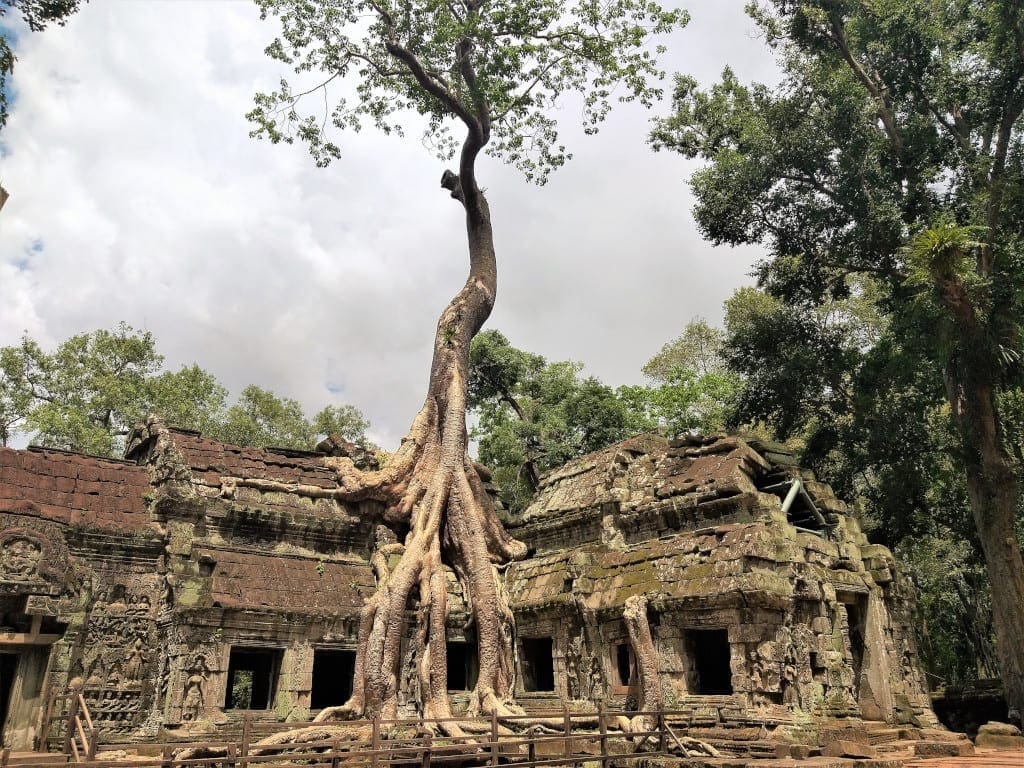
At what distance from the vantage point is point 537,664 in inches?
576

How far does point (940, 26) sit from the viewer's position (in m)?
16.2

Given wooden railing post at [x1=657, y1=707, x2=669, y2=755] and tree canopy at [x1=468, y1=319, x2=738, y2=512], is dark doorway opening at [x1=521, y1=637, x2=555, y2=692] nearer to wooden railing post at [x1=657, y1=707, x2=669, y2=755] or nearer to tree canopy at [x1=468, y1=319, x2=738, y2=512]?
wooden railing post at [x1=657, y1=707, x2=669, y2=755]

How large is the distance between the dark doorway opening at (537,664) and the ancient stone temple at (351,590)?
4cm

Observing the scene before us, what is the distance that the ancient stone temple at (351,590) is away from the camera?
10.6m

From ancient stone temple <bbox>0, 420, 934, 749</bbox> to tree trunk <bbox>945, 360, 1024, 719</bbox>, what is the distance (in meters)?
2.35

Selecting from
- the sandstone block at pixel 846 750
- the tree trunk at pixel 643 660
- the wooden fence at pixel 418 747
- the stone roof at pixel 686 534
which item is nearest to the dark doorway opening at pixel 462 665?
the stone roof at pixel 686 534

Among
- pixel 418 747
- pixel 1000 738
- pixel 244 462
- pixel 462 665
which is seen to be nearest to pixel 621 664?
pixel 462 665

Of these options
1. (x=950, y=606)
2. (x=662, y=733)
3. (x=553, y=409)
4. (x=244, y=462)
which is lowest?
(x=662, y=733)

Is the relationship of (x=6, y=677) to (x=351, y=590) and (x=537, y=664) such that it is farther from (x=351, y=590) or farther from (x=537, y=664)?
(x=537, y=664)

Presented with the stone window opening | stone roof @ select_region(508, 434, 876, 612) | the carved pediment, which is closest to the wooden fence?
the stone window opening

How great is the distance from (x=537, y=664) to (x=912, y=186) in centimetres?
1360

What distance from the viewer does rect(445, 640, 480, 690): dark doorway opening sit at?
13.9 meters

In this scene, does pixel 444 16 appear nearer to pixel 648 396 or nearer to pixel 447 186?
pixel 447 186

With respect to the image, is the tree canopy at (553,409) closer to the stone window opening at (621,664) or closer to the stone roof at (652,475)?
the stone roof at (652,475)
